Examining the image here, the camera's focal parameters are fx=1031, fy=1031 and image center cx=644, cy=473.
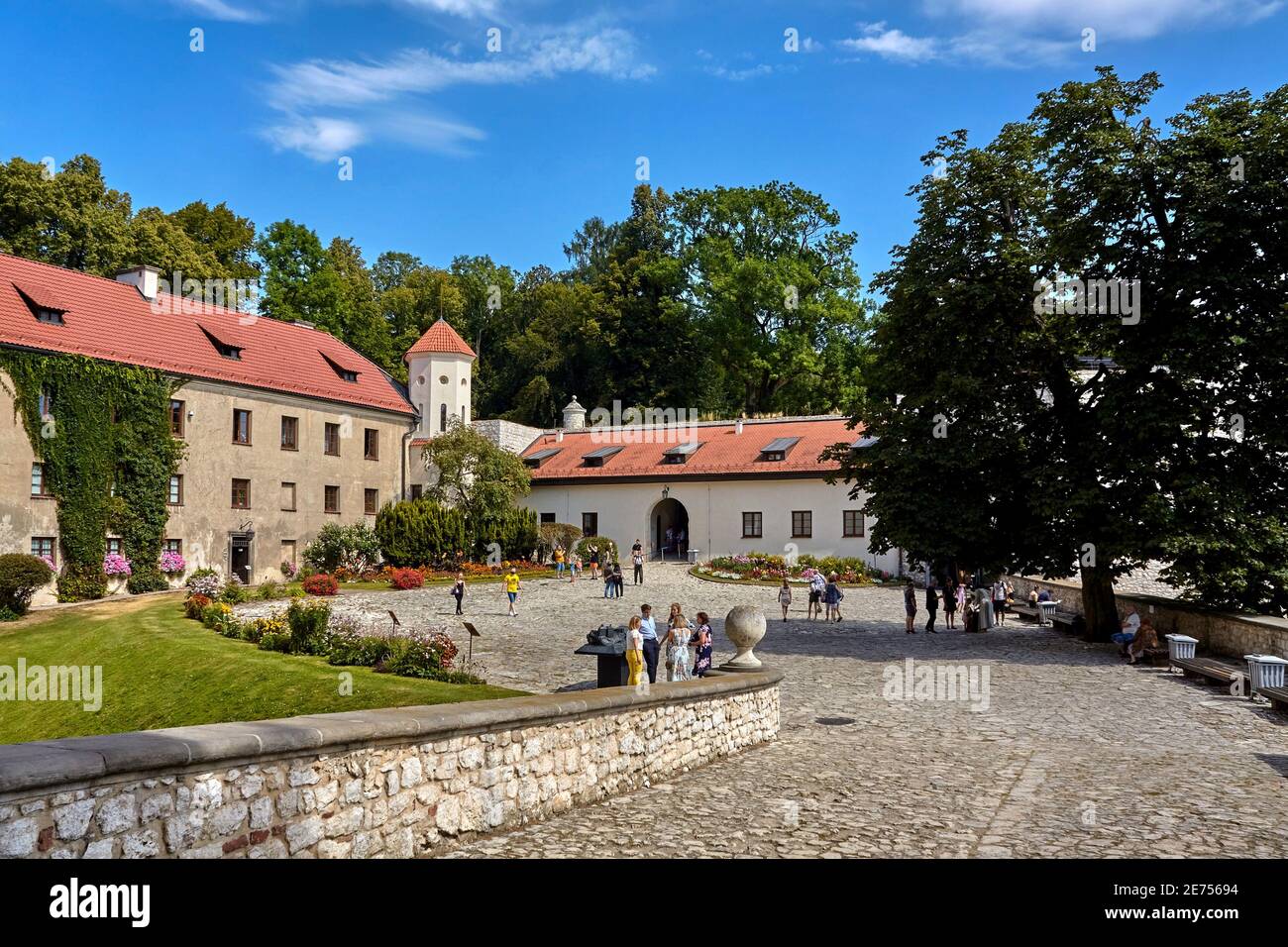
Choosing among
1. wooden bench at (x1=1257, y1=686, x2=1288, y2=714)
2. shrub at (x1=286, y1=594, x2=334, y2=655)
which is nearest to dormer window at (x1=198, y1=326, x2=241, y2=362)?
shrub at (x1=286, y1=594, x2=334, y2=655)

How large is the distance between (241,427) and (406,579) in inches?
404

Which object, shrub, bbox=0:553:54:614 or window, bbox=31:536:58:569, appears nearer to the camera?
shrub, bbox=0:553:54:614

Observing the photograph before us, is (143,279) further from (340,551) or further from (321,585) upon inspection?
(321,585)

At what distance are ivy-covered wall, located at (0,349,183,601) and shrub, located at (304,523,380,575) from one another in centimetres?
601

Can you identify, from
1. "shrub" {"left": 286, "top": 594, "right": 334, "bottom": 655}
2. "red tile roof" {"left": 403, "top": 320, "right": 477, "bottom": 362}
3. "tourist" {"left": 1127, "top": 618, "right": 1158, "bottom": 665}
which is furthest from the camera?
"red tile roof" {"left": 403, "top": 320, "right": 477, "bottom": 362}

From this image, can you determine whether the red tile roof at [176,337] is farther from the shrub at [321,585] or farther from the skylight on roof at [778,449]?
the skylight on roof at [778,449]

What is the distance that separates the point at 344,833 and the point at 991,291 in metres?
20.9

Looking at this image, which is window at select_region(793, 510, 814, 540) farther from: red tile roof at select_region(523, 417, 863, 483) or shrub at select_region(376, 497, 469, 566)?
shrub at select_region(376, 497, 469, 566)

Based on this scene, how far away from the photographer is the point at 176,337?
125 ft

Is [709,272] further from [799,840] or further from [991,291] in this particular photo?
[799,840]

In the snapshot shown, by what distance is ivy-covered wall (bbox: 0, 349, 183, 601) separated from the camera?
32.0 m

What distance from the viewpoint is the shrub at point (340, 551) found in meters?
39.3
